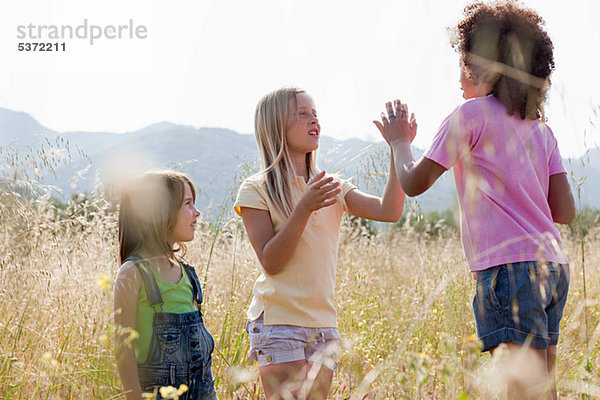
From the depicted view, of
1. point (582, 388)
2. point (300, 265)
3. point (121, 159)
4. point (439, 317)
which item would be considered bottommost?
point (439, 317)

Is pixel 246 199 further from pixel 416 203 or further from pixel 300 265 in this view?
pixel 416 203

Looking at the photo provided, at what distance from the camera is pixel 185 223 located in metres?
2.31

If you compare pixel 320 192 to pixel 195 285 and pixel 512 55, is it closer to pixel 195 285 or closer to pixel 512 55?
pixel 195 285

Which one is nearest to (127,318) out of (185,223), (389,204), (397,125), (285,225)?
(185,223)

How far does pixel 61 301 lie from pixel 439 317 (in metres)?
2.06

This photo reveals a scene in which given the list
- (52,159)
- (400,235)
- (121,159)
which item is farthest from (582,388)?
(400,235)

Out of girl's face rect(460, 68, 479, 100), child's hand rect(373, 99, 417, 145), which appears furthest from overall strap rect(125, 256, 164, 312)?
girl's face rect(460, 68, 479, 100)

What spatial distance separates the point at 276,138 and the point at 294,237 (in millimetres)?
516

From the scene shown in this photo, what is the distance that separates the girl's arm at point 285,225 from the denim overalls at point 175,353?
36 centimetres

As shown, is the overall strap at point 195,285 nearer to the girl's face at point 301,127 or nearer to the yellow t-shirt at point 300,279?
the yellow t-shirt at point 300,279

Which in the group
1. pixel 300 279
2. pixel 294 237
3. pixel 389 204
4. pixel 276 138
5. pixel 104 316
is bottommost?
pixel 104 316

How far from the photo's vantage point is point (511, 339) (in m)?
Result: 1.76

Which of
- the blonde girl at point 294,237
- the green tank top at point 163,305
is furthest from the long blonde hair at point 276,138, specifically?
the green tank top at point 163,305

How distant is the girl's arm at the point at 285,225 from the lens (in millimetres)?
1994
